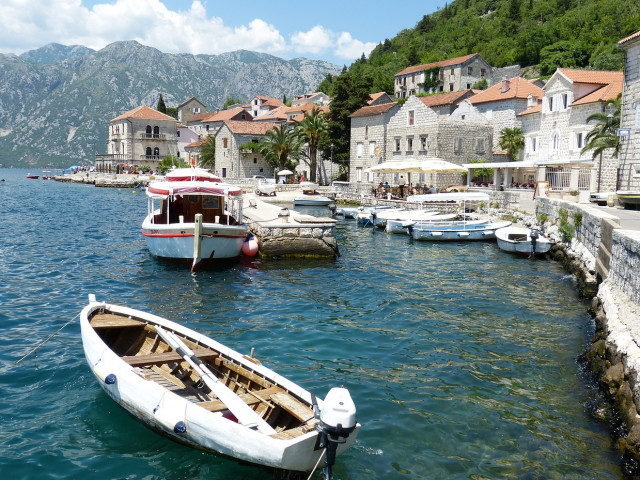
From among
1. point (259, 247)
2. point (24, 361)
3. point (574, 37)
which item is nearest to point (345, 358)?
point (24, 361)

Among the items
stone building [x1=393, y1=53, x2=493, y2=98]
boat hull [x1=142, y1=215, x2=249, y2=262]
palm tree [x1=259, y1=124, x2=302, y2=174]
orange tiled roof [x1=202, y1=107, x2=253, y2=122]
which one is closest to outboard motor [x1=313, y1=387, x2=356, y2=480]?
boat hull [x1=142, y1=215, x2=249, y2=262]

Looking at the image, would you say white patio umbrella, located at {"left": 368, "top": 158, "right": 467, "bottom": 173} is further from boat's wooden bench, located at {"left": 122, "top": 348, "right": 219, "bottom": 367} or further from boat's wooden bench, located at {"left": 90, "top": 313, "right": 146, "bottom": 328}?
boat's wooden bench, located at {"left": 122, "top": 348, "right": 219, "bottom": 367}

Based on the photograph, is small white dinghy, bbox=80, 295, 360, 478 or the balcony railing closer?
small white dinghy, bbox=80, 295, 360, 478

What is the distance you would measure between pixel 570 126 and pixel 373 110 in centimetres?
1754

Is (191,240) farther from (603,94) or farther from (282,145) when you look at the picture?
(282,145)

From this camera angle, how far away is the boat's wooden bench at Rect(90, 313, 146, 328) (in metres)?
8.98

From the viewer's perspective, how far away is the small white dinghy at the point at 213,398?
18.1 feet

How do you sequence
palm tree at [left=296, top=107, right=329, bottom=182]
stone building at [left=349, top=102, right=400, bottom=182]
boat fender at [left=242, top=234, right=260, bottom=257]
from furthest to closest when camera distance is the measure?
1. palm tree at [left=296, top=107, right=329, bottom=182]
2. stone building at [left=349, top=102, right=400, bottom=182]
3. boat fender at [left=242, top=234, right=260, bottom=257]

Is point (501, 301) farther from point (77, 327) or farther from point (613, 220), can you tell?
point (77, 327)

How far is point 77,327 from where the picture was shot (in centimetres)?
1214

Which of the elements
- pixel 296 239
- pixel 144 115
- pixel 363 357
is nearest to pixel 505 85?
pixel 296 239

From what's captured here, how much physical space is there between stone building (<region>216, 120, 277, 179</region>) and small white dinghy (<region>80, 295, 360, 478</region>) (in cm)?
6105

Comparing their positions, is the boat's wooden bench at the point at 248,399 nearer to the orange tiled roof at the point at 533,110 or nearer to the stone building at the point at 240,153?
the orange tiled roof at the point at 533,110

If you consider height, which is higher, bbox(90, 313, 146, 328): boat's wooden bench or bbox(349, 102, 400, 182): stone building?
bbox(349, 102, 400, 182): stone building
